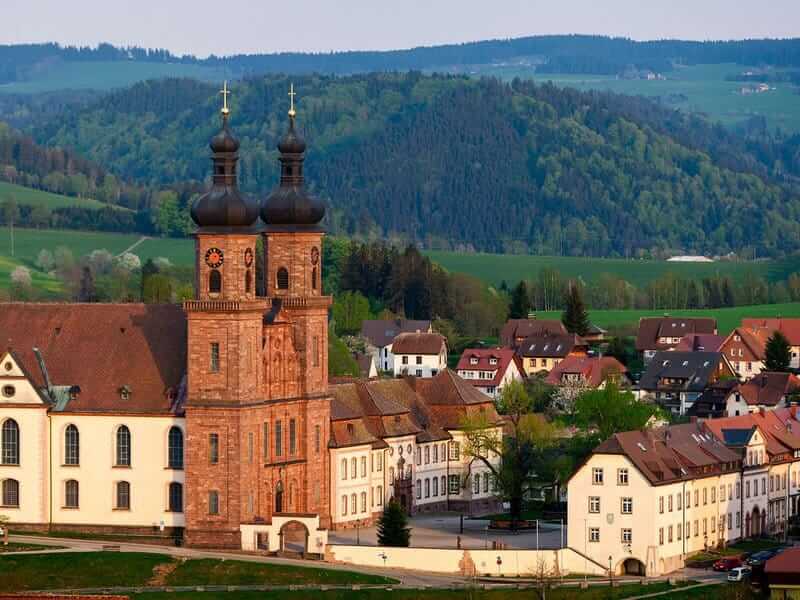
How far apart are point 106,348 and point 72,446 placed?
420 centimetres

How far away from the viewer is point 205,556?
9919 cm

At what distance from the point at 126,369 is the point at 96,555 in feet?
31.5

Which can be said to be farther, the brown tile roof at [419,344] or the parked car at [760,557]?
the brown tile roof at [419,344]

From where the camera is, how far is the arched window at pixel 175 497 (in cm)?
10388

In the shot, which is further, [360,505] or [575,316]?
[575,316]

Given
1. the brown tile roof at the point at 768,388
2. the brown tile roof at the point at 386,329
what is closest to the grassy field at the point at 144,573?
the brown tile roof at the point at 768,388

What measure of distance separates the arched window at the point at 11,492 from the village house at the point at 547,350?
73153 millimetres

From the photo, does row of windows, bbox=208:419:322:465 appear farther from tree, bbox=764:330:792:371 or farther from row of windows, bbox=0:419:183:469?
tree, bbox=764:330:792:371

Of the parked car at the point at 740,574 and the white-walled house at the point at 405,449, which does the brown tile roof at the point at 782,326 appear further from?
the parked car at the point at 740,574

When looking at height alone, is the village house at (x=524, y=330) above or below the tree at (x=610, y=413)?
below

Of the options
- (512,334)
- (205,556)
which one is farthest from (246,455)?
(512,334)

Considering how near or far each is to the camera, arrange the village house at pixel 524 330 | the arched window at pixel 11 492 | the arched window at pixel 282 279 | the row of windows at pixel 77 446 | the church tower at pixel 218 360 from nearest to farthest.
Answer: the church tower at pixel 218 360, the row of windows at pixel 77 446, the arched window at pixel 11 492, the arched window at pixel 282 279, the village house at pixel 524 330

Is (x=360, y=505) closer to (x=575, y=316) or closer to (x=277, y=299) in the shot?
(x=277, y=299)

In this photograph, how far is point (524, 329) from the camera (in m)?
187
